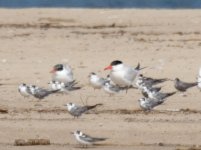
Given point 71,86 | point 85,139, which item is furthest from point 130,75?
point 85,139

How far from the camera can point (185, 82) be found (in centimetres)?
1789

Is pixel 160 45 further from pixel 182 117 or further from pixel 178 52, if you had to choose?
pixel 182 117

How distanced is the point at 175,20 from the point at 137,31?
184 centimetres

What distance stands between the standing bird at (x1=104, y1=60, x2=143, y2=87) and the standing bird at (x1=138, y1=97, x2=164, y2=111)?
2.49m

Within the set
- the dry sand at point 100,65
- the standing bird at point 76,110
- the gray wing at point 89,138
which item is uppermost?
the gray wing at point 89,138

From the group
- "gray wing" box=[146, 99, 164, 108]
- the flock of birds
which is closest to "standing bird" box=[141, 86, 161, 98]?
the flock of birds

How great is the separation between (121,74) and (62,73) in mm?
984

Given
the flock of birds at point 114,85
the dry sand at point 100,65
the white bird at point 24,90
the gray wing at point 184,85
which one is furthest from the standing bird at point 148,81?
the white bird at point 24,90

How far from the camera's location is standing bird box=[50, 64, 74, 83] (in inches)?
727

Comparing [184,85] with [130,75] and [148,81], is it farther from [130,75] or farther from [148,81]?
[130,75]

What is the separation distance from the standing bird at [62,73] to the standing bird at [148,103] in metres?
2.98

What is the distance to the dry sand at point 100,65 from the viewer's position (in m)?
13.4

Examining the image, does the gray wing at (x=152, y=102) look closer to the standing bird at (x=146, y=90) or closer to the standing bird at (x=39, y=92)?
the standing bird at (x=146, y=90)

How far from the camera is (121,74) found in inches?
715
